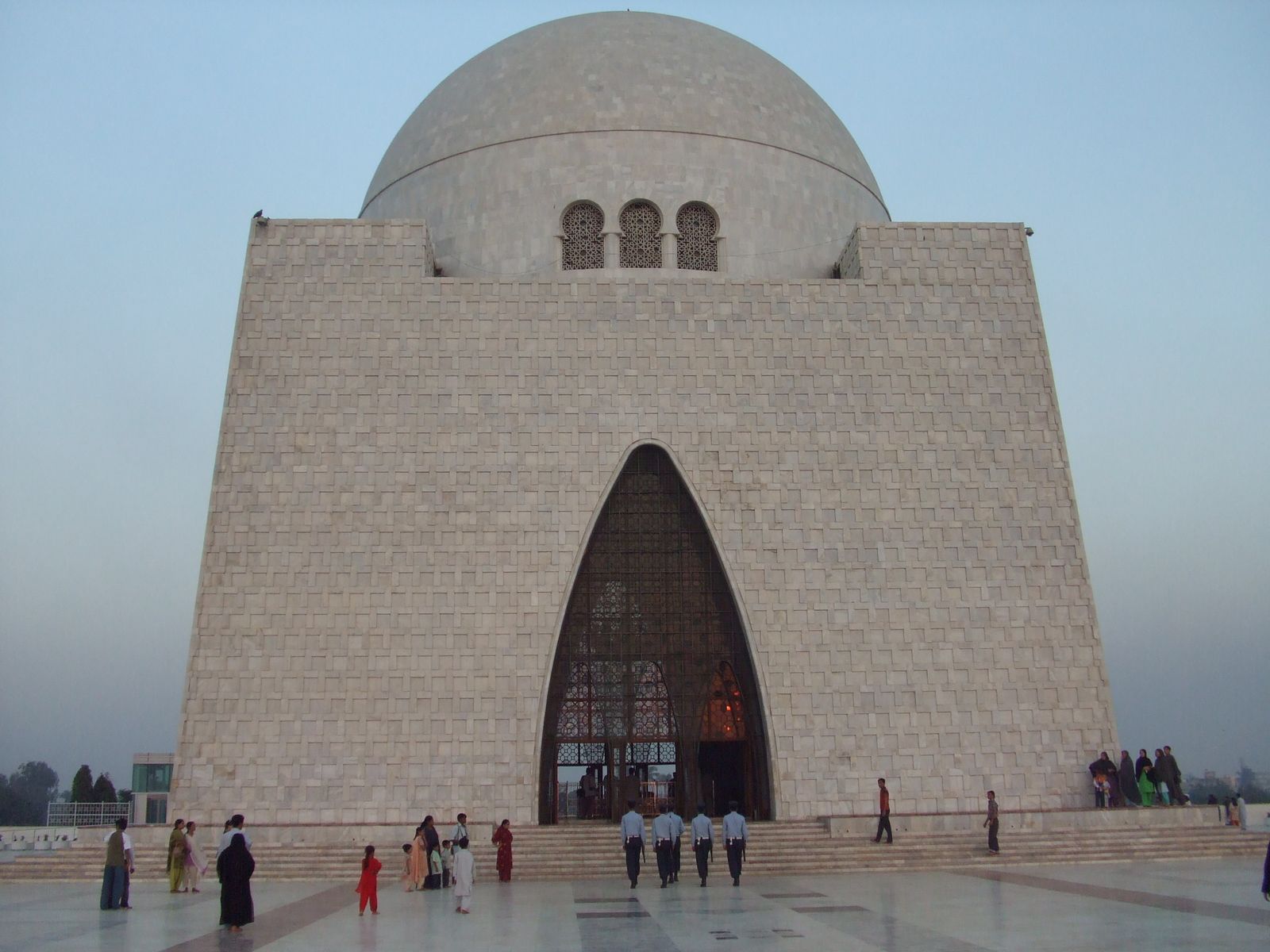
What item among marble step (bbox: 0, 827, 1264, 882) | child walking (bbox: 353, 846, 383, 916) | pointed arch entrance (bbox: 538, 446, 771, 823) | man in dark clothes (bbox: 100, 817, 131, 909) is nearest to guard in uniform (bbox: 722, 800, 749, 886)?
marble step (bbox: 0, 827, 1264, 882)

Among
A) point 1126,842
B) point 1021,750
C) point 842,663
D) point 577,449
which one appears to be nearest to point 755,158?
point 577,449

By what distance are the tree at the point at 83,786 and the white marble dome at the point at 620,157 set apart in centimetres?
1234

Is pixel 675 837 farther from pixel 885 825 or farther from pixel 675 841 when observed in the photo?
pixel 885 825

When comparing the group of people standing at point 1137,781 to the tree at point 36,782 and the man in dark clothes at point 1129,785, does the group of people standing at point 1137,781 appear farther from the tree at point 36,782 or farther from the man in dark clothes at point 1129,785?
the tree at point 36,782

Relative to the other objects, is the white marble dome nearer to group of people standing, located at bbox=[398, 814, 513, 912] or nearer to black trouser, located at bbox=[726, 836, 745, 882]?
group of people standing, located at bbox=[398, 814, 513, 912]

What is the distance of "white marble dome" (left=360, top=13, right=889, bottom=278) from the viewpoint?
50.9ft

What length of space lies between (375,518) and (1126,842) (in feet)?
27.4

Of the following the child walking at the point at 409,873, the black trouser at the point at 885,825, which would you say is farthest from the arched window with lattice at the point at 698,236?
the child walking at the point at 409,873

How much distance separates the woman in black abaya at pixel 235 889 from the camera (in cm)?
672

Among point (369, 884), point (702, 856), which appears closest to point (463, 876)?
point (369, 884)

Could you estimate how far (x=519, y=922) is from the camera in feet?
23.2

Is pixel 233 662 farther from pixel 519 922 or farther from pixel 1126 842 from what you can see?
pixel 1126 842

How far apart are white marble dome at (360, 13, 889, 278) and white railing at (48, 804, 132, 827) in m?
8.64

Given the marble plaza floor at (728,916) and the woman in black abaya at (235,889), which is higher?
the woman in black abaya at (235,889)
